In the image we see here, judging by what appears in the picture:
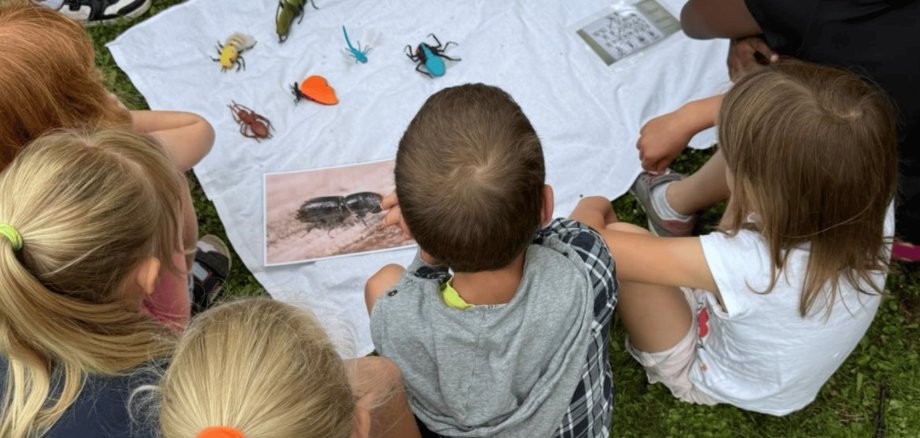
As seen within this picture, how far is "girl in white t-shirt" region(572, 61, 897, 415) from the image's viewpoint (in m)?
1.49

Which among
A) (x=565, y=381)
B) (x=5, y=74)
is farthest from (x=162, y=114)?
(x=565, y=381)

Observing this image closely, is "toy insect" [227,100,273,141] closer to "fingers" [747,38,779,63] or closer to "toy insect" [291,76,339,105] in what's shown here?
"toy insect" [291,76,339,105]

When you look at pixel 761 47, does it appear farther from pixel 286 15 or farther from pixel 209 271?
pixel 209 271

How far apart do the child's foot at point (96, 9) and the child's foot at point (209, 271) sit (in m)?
1.13

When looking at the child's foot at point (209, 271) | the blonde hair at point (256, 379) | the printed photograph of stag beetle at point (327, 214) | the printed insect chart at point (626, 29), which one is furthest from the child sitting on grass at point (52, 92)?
the printed insect chart at point (626, 29)

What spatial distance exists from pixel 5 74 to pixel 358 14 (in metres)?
1.46

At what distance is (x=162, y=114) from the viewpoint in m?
2.34

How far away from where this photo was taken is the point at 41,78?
170cm

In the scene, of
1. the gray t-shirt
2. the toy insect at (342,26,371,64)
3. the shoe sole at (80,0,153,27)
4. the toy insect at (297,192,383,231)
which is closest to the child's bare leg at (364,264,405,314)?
the gray t-shirt

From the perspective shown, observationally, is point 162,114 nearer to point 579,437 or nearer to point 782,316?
point 579,437

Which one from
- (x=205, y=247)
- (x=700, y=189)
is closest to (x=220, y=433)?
Answer: (x=205, y=247)

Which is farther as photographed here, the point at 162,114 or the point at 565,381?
the point at 162,114

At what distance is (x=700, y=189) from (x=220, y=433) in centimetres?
162

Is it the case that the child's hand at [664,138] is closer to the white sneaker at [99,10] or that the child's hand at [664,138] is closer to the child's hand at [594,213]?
the child's hand at [594,213]
